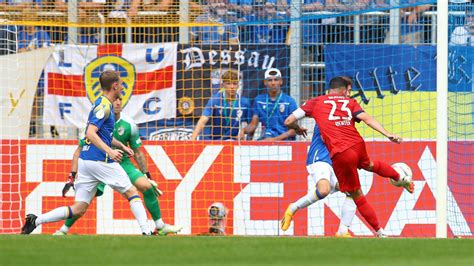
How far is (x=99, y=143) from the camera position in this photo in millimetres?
13625

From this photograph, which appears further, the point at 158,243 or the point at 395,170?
the point at 395,170

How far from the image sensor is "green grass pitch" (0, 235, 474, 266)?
976 centimetres

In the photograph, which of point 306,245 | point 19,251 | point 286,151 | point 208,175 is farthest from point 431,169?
point 19,251

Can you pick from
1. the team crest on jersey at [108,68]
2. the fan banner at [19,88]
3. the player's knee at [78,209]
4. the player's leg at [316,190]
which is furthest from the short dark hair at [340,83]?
the fan banner at [19,88]

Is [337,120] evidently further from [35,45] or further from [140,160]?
[35,45]

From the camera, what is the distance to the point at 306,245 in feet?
36.9

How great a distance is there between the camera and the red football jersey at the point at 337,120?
47.4 feet

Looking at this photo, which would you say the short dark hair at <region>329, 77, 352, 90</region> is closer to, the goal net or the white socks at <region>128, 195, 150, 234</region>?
the goal net

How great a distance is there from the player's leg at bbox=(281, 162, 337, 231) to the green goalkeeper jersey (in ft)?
6.78

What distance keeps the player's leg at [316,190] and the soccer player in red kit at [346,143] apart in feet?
1.33

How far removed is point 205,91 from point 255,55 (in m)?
0.89

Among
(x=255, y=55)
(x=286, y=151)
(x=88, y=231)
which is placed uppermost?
(x=255, y=55)

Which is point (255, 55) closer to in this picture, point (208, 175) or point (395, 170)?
point (208, 175)

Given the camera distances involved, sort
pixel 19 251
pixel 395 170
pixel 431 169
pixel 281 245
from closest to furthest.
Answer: pixel 19 251 < pixel 281 245 < pixel 395 170 < pixel 431 169
